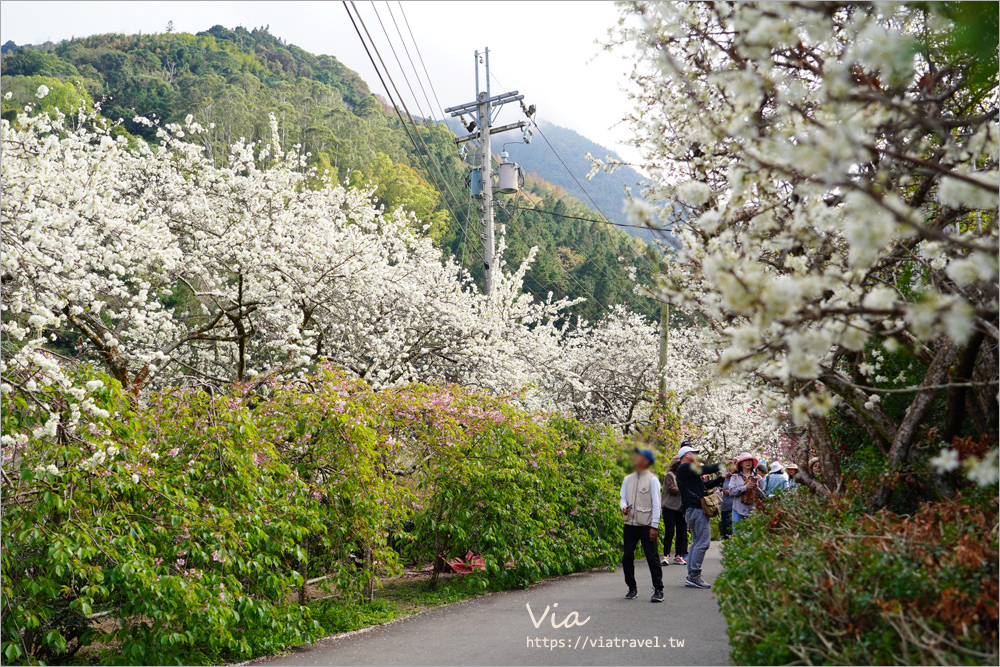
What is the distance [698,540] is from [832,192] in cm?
494

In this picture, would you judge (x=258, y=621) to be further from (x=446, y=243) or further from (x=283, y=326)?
(x=446, y=243)

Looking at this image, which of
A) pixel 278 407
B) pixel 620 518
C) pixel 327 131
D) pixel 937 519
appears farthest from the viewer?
pixel 327 131

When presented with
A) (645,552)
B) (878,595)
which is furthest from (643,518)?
(878,595)

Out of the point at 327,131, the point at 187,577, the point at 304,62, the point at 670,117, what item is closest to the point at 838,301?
the point at 670,117

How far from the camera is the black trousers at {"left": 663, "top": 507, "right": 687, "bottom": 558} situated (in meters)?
9.50

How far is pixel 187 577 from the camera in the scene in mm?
4758

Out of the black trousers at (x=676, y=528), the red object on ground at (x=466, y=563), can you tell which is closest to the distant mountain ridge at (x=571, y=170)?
the black trousers at (x=676, y=528)

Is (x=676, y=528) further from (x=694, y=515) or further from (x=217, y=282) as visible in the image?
(x=217, y=282)

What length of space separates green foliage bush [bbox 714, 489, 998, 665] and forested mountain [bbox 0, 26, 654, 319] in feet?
85.3

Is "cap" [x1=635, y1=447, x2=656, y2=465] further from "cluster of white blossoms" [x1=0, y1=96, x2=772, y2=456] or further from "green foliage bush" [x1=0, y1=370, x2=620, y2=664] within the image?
"cluster of white blossoms" [x1=0, y1=96, x2=772, y2=456]

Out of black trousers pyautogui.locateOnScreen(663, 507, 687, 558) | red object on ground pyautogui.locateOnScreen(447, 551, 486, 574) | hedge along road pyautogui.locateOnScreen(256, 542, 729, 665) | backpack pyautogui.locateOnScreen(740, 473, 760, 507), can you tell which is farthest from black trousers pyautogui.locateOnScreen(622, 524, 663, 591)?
backpack pyautogui.locateOnScreen(740, 473, 760, 507)

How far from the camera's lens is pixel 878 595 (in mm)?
3100

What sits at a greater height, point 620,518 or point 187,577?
point 187,577

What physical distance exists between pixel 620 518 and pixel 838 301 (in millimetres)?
7077
